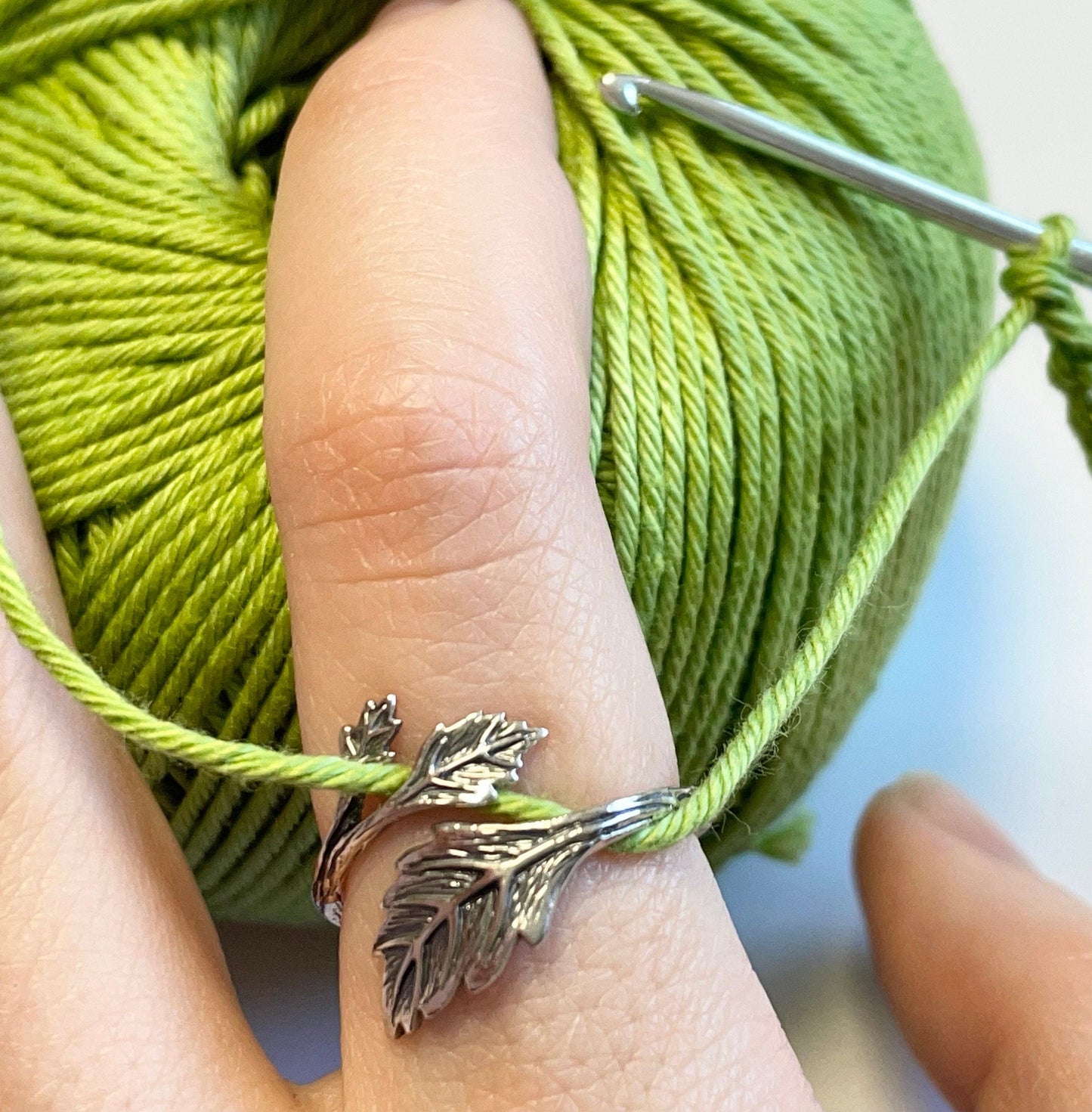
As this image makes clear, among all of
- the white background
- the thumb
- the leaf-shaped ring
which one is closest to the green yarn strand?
the leaf-shaped ring

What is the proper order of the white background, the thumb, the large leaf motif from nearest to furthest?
the large leaf motif, the thumb, the white background

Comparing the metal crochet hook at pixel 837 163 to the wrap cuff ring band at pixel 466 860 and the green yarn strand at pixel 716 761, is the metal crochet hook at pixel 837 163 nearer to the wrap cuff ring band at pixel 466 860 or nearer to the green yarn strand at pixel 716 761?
the green yarn strand at pixel 716 761

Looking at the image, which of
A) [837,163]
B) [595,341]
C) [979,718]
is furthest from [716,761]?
[979,718]

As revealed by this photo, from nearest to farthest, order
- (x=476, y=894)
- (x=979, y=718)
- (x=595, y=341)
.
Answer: (x=476, y=894) < (x=595, y=341) < (x=979, y=718)

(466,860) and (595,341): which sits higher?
(595,341)

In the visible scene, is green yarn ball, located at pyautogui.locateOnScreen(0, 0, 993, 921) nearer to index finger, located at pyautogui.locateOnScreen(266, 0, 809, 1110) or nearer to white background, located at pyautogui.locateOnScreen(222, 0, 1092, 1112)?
index finger, located at pyautogui.locateOnScreen(266, 0, 809, 1110)

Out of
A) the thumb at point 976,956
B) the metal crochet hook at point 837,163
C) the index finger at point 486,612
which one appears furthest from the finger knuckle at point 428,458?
the thumb at point 976,956

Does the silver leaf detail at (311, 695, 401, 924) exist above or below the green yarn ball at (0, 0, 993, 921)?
below

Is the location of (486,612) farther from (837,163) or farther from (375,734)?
(837,163)

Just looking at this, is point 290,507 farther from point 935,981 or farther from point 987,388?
point 987,388
